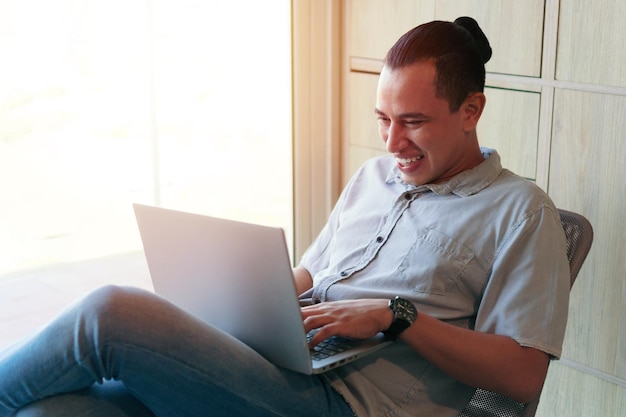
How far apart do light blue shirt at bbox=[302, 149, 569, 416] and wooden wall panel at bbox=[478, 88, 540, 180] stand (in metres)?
0.47

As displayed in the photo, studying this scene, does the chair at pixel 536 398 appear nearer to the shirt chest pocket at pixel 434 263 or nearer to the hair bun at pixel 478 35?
the shirt chest pocket at pixel 434 263

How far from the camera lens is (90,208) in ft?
8.00

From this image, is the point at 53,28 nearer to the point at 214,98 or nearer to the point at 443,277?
the point at 214,98

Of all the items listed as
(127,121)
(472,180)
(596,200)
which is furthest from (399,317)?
(127,121)

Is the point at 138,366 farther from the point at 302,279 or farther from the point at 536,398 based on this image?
the point at 536,398

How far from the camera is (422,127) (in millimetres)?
1658

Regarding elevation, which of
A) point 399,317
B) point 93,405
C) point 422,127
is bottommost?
point 93,405

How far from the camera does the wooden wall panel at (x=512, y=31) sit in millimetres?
2139

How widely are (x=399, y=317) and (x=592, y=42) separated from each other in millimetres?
878

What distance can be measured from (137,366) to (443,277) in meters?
0.56

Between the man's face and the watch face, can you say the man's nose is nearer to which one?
the man's face

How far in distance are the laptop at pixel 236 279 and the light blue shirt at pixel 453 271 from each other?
0.40 ft

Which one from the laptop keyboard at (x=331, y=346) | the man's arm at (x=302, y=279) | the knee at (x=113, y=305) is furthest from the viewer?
the man's arm at (x=302, y=279)

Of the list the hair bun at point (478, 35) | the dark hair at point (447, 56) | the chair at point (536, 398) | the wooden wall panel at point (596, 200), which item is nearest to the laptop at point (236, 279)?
the chair at point (536, 398)
